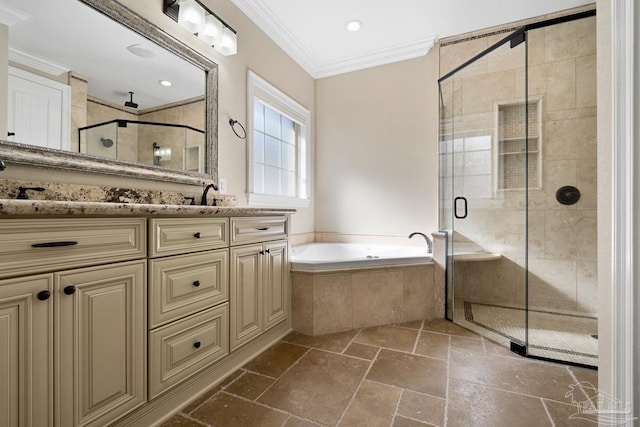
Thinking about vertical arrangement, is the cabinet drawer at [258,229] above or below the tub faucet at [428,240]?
above

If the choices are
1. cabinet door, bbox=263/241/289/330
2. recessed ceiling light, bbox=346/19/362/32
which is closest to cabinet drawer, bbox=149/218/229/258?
cabinet door, bbox=263/241/289/330

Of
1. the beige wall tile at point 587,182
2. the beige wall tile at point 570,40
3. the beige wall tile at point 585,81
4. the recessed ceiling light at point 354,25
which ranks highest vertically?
the recessed ceiling light at point 354,25

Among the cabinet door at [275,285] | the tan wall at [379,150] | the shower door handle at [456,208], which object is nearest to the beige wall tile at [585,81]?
the tan wall at [379,150]

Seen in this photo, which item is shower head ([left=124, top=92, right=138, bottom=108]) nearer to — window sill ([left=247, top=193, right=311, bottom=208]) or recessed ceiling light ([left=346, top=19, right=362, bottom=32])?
window sill ([left=247, top=193, right=311, bottom=208])

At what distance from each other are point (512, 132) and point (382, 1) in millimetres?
1588

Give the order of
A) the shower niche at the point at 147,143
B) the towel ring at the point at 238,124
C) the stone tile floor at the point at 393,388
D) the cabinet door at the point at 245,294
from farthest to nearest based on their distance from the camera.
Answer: the towel ring at the point at 238,124
the cabinet door at the point at 245,294
the shower niche at the point at 147,143
the stone tile floor at the point at 393,388

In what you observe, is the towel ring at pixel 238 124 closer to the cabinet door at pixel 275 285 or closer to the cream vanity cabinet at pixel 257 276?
the cream vanity cabinet at pixel 257 276

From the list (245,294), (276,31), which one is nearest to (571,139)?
(276,31)

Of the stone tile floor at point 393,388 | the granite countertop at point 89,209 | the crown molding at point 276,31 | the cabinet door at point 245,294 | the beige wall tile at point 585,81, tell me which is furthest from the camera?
the beige wall tile at point 585,81

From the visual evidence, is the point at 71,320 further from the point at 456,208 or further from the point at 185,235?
the point at 456,208

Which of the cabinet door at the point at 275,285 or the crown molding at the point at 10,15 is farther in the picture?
the cabinet door at the point at 275,285

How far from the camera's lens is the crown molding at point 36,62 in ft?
3.97

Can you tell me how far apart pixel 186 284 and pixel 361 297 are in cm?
135

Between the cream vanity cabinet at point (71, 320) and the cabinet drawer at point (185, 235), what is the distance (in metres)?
0.06
